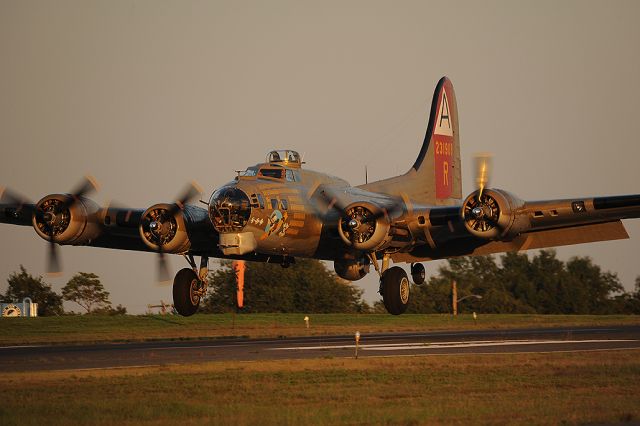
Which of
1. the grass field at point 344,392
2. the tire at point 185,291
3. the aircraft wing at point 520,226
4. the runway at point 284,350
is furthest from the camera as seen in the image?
the tire at point 185,291

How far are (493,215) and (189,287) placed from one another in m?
11.6

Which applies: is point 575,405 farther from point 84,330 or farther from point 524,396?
point 84,330

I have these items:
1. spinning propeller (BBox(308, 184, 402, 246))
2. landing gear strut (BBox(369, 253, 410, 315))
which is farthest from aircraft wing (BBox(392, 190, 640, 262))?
spinning propeller (BBox(308, 184, 402, 246))

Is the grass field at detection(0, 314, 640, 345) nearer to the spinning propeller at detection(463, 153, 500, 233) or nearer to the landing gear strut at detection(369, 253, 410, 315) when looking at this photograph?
the landing gear strut at detection(369, 253, 410, 315)

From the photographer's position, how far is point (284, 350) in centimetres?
3216

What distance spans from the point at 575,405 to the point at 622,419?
2.03 metres

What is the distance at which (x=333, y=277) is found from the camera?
84.4m

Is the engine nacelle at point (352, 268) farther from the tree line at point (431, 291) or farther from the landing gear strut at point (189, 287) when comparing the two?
the tree line at point (431, 291)

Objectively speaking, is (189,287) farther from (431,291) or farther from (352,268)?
(431,291)

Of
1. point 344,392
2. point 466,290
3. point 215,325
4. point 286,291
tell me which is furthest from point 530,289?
point 344,392

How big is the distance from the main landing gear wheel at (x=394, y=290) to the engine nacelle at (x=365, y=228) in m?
3.14

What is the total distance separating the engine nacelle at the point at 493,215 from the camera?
33031 mm

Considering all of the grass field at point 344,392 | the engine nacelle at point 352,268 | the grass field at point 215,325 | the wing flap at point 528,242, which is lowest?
the grass field at point 344,392

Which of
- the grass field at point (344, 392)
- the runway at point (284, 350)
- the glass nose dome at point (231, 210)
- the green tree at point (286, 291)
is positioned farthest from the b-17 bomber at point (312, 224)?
the green tree at point (286, 291)
